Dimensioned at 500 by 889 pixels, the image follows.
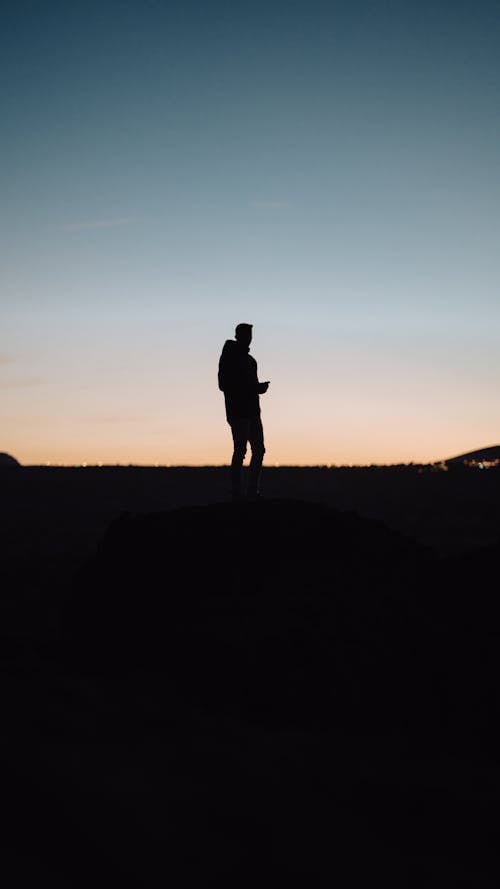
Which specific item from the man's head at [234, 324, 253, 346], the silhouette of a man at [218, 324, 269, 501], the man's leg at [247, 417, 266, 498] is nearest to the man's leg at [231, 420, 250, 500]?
the silhouette of a man at [218, 324, 269, 501]

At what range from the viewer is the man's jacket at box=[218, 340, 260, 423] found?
27.3 feet

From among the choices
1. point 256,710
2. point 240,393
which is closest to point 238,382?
point 240,393

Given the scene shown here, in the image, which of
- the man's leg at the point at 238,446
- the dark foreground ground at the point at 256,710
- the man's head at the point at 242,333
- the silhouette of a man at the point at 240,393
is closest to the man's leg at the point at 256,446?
the silhouette of a man at the point at 240,393

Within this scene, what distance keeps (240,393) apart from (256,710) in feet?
14.4

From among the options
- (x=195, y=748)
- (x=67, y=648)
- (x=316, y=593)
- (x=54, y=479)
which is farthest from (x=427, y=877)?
(x=54, y=479)

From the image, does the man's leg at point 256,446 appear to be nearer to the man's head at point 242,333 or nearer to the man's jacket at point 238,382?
the man's jacket at point 238,382

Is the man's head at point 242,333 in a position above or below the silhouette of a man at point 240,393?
above

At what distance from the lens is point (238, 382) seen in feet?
27.3

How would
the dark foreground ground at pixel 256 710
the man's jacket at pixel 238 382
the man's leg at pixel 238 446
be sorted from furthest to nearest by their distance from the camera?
1. the man's leg at pixel 238 446
2. the man's jacket at pixel 238 382
3. the dark foreground ground at pixel 256 710

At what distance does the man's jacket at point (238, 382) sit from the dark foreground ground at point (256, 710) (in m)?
1.60

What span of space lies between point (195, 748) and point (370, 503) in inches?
512

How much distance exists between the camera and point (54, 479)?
2209cm

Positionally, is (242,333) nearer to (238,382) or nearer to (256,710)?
(238,382)

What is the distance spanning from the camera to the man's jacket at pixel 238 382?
8328 mm
